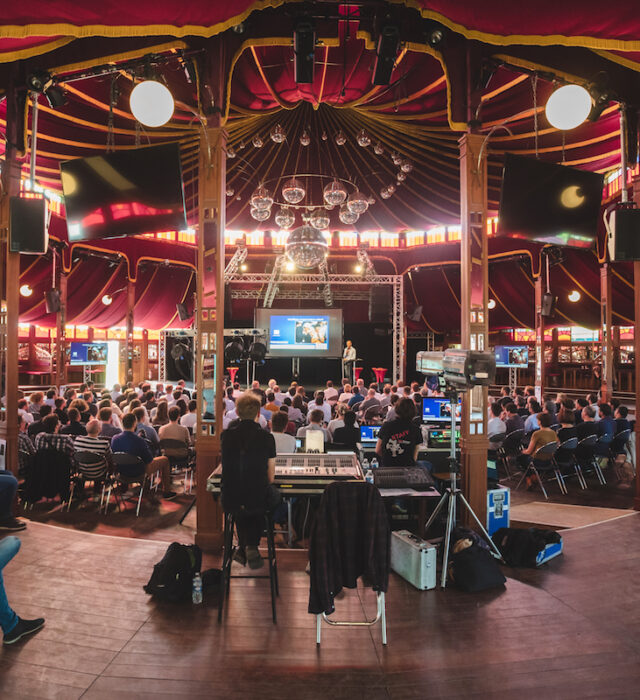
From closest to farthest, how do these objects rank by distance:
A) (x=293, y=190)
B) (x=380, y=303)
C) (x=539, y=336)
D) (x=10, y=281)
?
(x=10, y=281) → (x=293, y=190) → (x=539, y=336) → (x=380, y=303)

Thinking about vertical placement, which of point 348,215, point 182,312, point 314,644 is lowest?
point 314,644

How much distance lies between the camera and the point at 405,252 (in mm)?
15625

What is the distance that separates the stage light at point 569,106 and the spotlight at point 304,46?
6.61 ft

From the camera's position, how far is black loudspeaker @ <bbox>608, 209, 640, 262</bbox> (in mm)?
4219

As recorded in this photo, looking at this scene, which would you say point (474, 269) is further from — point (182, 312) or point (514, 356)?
point (182, 312)

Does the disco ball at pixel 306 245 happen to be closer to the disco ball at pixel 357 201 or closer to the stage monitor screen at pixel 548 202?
the disco ball at pixel 357 201

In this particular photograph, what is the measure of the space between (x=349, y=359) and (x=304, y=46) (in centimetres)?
1014

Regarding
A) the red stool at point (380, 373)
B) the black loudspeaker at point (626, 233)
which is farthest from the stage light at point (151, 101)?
the red stool at point (380, 373)

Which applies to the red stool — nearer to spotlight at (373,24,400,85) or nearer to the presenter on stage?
the presenter on stage

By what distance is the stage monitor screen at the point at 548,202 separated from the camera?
171 inches

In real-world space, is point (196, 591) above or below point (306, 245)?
below

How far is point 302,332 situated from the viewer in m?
13.9

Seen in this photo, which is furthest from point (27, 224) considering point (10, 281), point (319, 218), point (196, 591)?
point (319, 218)

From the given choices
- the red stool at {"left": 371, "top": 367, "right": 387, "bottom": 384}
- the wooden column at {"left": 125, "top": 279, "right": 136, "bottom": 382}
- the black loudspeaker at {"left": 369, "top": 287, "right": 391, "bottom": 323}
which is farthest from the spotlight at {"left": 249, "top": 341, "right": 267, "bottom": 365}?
the red stool at {"left": 371, "top": 367, "right": 387, "bottom": 384}
